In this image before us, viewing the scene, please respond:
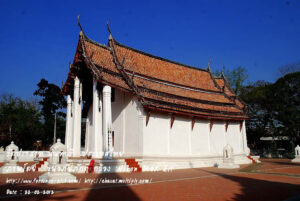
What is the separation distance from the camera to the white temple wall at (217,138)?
20192 mm

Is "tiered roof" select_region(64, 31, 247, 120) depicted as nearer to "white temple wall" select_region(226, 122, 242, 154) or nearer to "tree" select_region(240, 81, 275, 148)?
"white temple wall" select_region(226, 122, 242, 154)

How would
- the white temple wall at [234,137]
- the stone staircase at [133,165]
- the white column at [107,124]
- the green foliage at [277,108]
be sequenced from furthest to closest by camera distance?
the green foliage at [277,108]
the white temple wall at [234,137]
the white column at [107,124]
the stone staircase at [133,165]

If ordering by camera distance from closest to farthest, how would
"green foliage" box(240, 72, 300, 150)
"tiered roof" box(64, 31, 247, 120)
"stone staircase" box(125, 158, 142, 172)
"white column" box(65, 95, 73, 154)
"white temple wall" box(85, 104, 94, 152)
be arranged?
1. "stone staircase" box(125, 158, 142, 172)
2. "tiered roof" box(64, 31, 247, 120)
3. "white column" box(65, 95, 73, 154)
4. "white temple wall" box(85, 104, 94, 152)
5. "green foliage" box(240, 72, 300, 150)

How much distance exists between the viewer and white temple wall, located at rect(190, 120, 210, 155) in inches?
746

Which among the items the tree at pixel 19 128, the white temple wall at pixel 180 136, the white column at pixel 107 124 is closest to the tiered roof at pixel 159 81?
the white column at pixel 107 124

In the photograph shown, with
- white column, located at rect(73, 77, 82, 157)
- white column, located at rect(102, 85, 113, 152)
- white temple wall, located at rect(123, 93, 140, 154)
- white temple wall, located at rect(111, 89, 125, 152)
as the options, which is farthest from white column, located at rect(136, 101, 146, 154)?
white column, located at rect(73, 77, 82, 157)

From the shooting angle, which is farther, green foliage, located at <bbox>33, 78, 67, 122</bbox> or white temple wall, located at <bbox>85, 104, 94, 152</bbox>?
green foliage, located at <bbox>33, 78, 67, 122</bbox>

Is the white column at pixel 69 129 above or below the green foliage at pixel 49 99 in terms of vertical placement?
below

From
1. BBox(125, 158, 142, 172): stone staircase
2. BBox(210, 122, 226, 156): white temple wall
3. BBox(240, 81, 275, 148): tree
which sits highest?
BBox(240, 81, 275, 148): tree

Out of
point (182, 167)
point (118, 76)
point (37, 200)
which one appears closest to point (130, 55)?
point (118, 76)

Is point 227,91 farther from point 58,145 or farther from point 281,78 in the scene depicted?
point 58,145

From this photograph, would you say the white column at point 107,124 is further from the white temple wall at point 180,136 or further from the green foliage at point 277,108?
the green foliage at point 277,108

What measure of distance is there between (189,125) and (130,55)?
24.1ft

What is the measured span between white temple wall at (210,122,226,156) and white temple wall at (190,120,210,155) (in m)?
0.64
